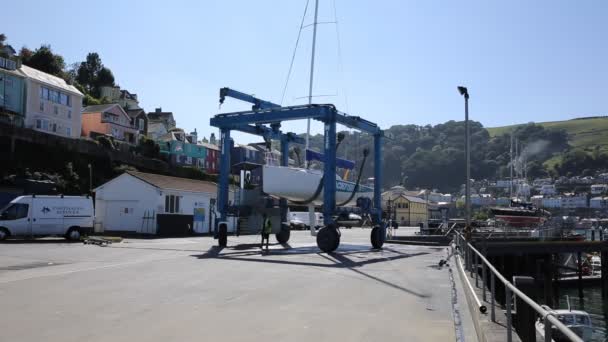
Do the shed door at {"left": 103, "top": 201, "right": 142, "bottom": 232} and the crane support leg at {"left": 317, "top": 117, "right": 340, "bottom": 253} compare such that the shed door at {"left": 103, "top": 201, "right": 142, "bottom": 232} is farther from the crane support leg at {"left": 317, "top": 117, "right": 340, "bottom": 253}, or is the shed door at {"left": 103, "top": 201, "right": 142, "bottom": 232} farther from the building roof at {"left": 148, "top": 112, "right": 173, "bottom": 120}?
the building roof at {"left": 148, "top": 112, "right": 173, "bottom": 120}

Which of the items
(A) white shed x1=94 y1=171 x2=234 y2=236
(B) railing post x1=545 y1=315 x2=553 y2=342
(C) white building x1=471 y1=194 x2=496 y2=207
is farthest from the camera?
(C) white building x1=471 y1=194 x2=496 y2=207

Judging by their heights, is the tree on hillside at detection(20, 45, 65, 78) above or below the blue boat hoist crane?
above

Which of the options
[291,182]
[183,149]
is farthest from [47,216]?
[183,149]

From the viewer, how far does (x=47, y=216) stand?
26.6 meters

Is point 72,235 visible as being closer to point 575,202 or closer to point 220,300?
point 220,300

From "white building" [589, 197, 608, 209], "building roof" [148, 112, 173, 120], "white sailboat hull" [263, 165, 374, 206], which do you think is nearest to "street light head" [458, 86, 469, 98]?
"white sailboat hull" [263, 165, 374, 206]

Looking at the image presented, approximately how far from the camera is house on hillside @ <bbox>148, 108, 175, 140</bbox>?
304 feet

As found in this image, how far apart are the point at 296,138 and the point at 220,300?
798 inches

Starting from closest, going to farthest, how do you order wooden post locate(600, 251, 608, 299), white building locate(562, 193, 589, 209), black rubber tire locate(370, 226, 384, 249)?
black rubber tire locate(370, 226, 384, 249) < wooden post locate(600, 251, 608, 299) < white building locate(562, 193, 589, 209)

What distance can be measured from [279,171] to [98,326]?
16763 mm

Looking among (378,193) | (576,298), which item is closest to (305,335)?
(378,193)

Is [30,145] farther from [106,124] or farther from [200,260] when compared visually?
[200,260]

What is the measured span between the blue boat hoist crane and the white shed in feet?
34.3

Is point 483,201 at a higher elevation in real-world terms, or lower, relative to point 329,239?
higher
